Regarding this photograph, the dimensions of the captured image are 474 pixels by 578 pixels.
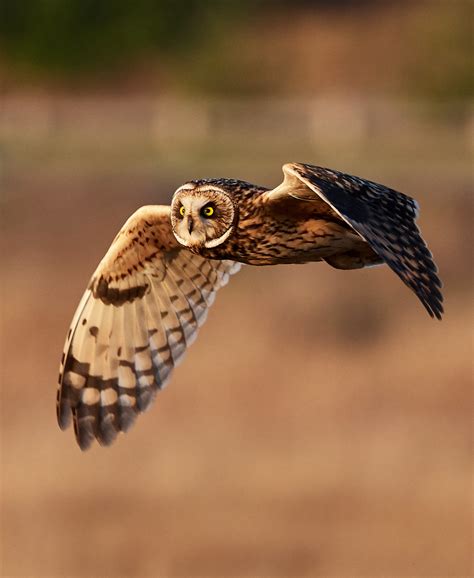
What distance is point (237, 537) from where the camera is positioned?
835 inches

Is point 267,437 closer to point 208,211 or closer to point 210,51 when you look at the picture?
point 208,211

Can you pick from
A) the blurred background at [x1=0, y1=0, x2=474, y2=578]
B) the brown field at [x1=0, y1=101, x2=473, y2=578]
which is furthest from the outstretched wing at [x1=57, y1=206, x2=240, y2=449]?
the brown field at [x1=0, y1=101, x2=473, y2=578]

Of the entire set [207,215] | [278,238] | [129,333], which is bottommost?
[129,333]

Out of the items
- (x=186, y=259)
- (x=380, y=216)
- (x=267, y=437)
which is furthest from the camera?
(x=267, y=437)

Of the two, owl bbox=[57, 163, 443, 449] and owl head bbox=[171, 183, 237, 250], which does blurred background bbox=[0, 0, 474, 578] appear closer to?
owl bbox=[57, 163, 443, 449]

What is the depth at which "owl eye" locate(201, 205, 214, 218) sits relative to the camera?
7.50 meters

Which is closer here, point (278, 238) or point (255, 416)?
point (278, 238)

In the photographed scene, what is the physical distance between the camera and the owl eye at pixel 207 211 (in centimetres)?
750

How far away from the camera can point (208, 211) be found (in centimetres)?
751

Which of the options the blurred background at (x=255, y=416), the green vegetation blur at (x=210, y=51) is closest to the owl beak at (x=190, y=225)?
the blurred background at (x=255, y=416)

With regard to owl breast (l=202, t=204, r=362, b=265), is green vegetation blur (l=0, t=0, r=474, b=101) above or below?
above

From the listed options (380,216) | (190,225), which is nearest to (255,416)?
(190,225)

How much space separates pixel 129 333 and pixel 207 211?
159 centimetres

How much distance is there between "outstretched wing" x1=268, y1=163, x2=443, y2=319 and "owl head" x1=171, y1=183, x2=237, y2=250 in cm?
22
